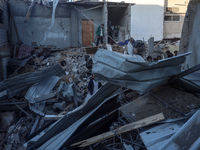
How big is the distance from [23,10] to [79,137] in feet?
45.3

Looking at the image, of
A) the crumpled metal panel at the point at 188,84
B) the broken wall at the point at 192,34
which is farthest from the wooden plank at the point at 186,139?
the broken wall at the point at 192,34

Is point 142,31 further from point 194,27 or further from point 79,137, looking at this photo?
point 79,137

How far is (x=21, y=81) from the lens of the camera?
21.1 feet

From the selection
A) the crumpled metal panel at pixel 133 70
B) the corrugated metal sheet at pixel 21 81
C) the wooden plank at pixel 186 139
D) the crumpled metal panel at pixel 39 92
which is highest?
the crumpled metal panel at pixel 133 70

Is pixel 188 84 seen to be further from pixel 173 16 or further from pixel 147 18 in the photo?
pixel 173 16

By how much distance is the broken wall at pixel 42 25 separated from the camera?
551 inches

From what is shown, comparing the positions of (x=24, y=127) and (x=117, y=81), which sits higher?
(x=117, y=81)

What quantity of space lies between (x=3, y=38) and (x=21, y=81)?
278 inches

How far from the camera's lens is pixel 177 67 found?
9.23 feet

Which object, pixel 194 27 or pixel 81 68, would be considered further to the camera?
pixel 81 68

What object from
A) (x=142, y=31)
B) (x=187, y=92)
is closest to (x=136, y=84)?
(x=187, y=92)

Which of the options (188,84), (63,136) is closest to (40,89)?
(63,136)

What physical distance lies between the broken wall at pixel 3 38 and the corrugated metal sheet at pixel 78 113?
8059 millimetres

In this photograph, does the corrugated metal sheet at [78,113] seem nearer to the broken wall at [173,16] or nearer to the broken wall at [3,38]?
the broken wall at [3,38]
